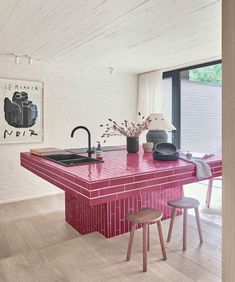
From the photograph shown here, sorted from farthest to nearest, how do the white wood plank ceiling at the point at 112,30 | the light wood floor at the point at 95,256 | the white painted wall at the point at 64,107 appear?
the white painted wall at the point at 64,107 < the white wood plank ceiling at the point at 112,30 < the light wood floor at the point at 95,256

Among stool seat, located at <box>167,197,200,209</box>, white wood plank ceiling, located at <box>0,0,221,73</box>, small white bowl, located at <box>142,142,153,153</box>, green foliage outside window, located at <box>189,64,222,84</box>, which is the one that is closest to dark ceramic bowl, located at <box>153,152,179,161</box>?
stool seat, located at <box>167,197,200,209</box>

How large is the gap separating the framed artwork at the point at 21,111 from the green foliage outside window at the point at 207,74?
2.73 m

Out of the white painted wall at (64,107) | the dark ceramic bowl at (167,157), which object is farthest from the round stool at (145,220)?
the white painted wall at (64,107)

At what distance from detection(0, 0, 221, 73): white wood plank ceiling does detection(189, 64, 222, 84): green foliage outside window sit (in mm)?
423

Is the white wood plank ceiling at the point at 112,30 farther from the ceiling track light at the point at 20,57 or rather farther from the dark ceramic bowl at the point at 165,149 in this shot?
the dark ceramic bowl at the point at 165,149

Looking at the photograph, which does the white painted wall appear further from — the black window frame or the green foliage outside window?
the green foliage outside window

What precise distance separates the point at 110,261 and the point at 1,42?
2.87 meters

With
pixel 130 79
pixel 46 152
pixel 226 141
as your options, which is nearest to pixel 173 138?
pixel 130 79

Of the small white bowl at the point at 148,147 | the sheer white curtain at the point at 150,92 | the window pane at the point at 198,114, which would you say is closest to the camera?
the small white bowl at the point at 148,147

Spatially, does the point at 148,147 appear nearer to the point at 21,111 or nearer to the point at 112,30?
the point at 112,30

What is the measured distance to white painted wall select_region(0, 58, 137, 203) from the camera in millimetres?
4062

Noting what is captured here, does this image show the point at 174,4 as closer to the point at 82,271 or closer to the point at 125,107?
the point at 82,271

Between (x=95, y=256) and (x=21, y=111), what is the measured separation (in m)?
2.74

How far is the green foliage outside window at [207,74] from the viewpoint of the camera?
429 cm
